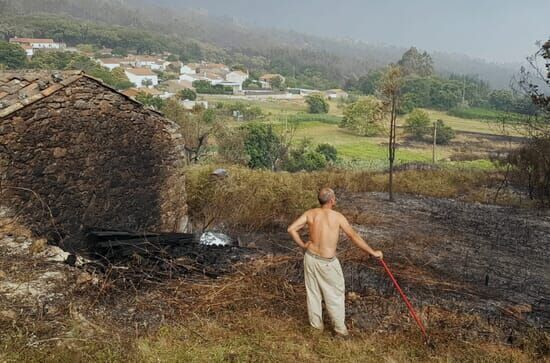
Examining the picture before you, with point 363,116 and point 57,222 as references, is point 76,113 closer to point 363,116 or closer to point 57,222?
point 57,222

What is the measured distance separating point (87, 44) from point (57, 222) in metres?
129

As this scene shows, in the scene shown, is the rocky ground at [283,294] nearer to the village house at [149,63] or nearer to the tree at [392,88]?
the tree at [392,88]

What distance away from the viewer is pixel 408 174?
20.7 metres

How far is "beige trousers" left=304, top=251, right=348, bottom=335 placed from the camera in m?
5.17

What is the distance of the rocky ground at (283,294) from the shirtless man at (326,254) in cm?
71

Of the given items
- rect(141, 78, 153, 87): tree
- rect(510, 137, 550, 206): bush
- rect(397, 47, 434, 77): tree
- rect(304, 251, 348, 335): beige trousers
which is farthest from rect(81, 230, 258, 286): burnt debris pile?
rect(397, 47, 434, 77): tree

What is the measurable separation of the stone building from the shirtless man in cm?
462

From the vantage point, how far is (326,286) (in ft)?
17.1

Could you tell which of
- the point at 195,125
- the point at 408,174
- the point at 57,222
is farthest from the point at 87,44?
the point at 57,222

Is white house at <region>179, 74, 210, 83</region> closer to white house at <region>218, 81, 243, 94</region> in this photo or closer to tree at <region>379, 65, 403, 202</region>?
white house at <region>218, 81, 243, 94</region>

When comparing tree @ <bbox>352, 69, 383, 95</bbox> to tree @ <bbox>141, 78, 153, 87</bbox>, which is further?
tree @ <bbox>352, 69, 383, 95</bbox>

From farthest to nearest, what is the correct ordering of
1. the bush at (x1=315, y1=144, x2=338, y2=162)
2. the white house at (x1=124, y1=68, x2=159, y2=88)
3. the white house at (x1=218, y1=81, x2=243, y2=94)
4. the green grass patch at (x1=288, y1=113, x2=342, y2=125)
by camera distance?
the white house at (x1=218, y1=81, x2=243, y2=94)
the white house at (x1=124, y1=68, x2=159, y2=88)
the green grass patch at (x1=288, y1=113, x2=342, y2=125)
the bush at (x1=315, y1=144, x2=338, y2=162)

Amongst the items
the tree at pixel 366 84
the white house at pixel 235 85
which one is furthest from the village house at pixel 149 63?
the tree at pixel 366 84

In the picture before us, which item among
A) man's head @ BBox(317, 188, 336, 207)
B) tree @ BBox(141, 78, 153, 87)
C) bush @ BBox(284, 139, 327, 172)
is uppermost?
tree @ BBox(141, 78, 153, 87)
